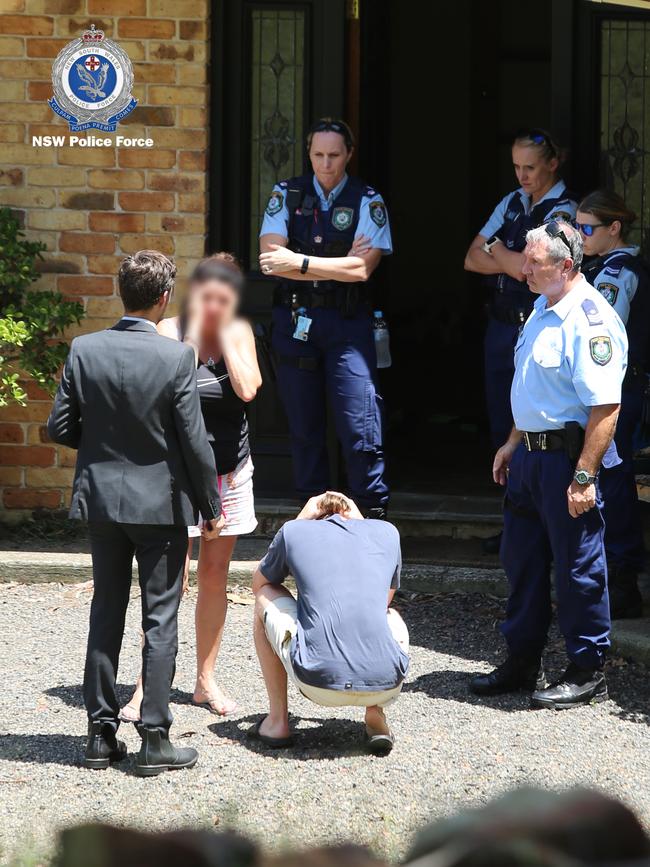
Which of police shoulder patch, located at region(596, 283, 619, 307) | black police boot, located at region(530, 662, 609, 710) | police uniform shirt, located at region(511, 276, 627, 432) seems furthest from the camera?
police shoulder patch, located at region(596, 283, 619, 307)

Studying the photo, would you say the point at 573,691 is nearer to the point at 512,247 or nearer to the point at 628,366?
the point at 628,366

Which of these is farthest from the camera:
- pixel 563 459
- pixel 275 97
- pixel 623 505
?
pixel 275 97

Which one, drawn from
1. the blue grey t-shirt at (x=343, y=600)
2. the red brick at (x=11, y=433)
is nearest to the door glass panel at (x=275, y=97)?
the red brick at (x=11, y=433)

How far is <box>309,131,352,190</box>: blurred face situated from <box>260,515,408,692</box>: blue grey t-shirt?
2348mm

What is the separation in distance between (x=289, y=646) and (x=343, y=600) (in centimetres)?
25

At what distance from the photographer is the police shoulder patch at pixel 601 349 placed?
4.68m

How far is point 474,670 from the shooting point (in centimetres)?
544

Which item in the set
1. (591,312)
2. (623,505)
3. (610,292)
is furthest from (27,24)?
(623,505)

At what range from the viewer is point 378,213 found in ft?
21.1

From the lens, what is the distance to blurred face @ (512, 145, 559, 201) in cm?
622

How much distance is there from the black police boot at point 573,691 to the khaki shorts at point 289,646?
75cm

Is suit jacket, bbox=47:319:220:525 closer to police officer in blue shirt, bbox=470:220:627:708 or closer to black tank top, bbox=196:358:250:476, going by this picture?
black tank top, bbox=196:358:250:476

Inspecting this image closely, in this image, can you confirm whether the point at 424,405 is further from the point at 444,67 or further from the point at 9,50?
the point at 9,50

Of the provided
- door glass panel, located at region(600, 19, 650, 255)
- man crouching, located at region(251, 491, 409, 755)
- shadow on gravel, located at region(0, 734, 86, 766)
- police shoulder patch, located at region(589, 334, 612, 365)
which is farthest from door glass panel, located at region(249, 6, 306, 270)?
shadow on gravel, located at region(0, 734, 86, 766)
